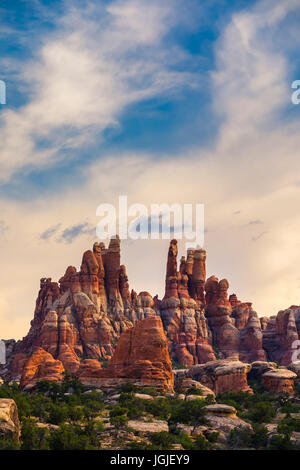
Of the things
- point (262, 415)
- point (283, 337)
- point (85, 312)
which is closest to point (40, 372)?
point (262, 415)

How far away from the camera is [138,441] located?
50844 millimetres

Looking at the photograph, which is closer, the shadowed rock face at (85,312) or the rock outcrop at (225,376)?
the rock outcrop at (225,376)

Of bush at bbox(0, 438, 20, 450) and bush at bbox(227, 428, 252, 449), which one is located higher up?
bush at bbox(0, 438, 20, 450)

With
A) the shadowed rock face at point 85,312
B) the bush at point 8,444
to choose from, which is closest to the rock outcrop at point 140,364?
the shadowed rock face at point 85,312

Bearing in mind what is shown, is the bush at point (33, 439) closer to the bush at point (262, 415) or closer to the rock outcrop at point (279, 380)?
the bush at point (262, 415)

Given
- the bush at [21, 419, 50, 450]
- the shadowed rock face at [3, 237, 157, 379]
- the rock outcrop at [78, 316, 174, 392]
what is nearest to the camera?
the bush at [21, 419, 50, 450]

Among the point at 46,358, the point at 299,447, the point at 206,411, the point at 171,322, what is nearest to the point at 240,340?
the point at 171,322

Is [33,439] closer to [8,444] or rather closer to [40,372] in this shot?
[8,444]

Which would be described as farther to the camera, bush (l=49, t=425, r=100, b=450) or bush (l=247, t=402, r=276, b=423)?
bush (l=247, t=402, r=276, b=423)

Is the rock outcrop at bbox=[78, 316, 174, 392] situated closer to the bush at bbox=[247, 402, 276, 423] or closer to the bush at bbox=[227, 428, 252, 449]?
the bush at bbox=[247, 402, 276, 423]

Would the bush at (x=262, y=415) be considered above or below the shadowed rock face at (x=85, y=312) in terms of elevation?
below

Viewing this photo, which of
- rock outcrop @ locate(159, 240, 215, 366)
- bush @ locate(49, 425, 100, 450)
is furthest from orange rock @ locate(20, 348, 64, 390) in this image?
rock outcrop @ locate(159, 240, 215, 366)

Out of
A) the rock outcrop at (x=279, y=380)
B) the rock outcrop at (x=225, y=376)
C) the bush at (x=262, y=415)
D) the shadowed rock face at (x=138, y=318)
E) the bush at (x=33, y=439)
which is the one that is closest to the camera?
the bush at (x=33, y=439)

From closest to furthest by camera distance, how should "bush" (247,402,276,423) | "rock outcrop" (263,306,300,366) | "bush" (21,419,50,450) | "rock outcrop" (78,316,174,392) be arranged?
"bush" (21,419,50,450), "bush" (247,402,276,423), "rock outcrop" (78,316,174,392), "rock outcrop" (263,306,300,366)
